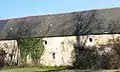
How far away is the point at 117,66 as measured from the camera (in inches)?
1130

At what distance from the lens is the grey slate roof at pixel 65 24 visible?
34.2 meters

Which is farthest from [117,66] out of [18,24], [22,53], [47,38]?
[18,24]

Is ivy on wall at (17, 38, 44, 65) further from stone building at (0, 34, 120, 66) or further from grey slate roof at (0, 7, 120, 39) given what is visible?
grey slate roof at (0, 7, 120, 39)

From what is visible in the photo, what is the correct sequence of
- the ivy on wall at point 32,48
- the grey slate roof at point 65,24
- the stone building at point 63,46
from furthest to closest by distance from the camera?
the ivy on wall at point 32,48 < the grey slate roof at point 65,24 < the stone building at point 63,46

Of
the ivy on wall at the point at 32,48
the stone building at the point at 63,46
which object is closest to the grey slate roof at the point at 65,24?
the stone building at the point at 63,46

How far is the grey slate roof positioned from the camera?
34250 millimetres

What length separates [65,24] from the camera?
3778 cm

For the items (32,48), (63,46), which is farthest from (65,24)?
(32,48)

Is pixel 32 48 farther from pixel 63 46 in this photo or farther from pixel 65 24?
pixel 65 24

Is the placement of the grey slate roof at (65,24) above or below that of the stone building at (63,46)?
above

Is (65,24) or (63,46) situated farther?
(65,24)

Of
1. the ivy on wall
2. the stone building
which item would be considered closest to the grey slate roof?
the stone building

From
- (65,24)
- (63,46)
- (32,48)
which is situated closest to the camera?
(63,46)

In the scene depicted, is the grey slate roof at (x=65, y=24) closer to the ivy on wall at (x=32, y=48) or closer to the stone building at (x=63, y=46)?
the stone building at (x=63, y=46)
